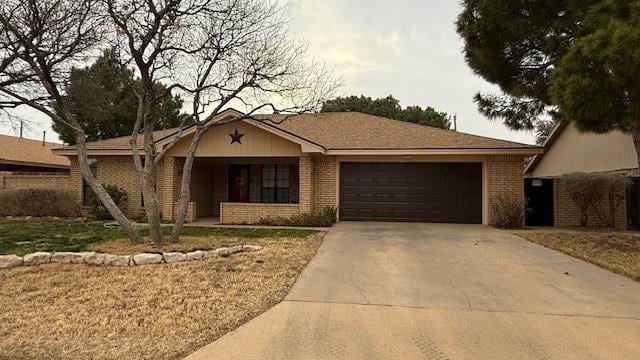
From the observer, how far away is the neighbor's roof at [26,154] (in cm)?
2329

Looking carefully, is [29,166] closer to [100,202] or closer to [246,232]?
[100,202]

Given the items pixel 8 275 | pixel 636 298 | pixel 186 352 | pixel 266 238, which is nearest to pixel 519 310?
pixel 636 298

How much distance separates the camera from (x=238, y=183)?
18531 mm

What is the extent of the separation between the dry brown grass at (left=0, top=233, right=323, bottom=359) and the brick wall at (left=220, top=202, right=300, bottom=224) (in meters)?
6.51

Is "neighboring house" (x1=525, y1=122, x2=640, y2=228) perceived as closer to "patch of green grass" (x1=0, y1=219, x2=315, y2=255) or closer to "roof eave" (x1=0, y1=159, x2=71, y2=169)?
"patch of green grass" (x1=0, y1=219, x2=315, y2=255)

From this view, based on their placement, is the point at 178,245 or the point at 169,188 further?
the point at 169,188

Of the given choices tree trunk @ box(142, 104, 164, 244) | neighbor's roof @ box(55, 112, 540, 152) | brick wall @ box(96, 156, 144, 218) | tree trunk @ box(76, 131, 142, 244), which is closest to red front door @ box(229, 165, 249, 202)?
neighbor's roof @ box(55, 112, 540, 152)

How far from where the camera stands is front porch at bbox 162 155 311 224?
1551 centimetres

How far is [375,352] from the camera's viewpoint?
165 inches

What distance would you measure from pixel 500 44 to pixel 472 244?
5168mm

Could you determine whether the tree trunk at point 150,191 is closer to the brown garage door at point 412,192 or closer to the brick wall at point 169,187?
the brick wall at point 169,187

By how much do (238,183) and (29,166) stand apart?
13890 millimetres

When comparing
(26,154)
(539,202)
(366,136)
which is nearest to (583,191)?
(539,202)

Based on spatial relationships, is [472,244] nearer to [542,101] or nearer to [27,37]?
[542,101]
